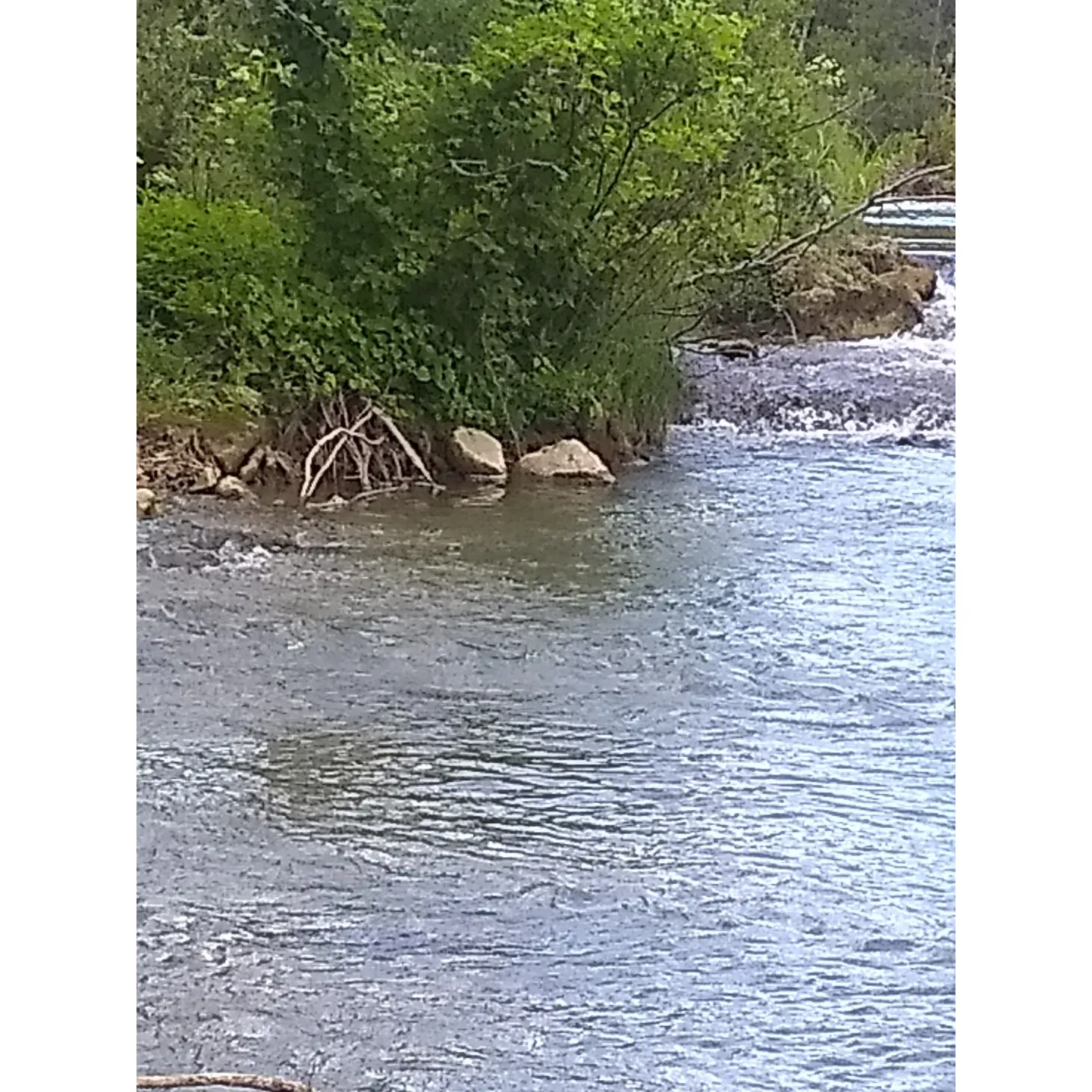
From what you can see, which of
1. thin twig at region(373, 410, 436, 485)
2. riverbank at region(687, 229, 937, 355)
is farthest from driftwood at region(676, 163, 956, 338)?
thin twig at region(373, 410, 436, 485)

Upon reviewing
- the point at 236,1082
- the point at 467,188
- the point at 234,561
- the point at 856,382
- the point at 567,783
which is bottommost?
the point at 236,1082

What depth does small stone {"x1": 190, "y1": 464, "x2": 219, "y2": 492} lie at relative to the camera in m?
1.27

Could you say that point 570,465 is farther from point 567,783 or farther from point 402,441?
point 567,783

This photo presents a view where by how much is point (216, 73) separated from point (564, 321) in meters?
0.34

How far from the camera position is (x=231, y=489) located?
1275 mm

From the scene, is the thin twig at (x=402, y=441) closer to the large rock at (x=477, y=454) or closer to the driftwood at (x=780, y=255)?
the large rock at (x=477, y=454)

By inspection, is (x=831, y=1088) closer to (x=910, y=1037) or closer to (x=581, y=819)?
(x=910, y=1037)

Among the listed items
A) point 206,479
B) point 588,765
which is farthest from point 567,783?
point 206,479

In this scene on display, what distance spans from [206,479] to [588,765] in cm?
37

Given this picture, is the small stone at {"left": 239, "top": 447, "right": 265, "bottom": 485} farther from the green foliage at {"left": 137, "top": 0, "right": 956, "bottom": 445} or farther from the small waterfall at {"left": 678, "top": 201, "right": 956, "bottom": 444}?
the small waterfall at {"left": 678, "top": 201, "right": 956, "bottom": 444}

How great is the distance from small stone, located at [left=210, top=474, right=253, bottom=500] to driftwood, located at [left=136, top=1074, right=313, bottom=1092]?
0.44 metres

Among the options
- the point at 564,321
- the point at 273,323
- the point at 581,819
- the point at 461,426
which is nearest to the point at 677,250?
the point at 564,321

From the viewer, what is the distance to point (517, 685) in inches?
49.4

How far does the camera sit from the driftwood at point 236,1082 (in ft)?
3.93
